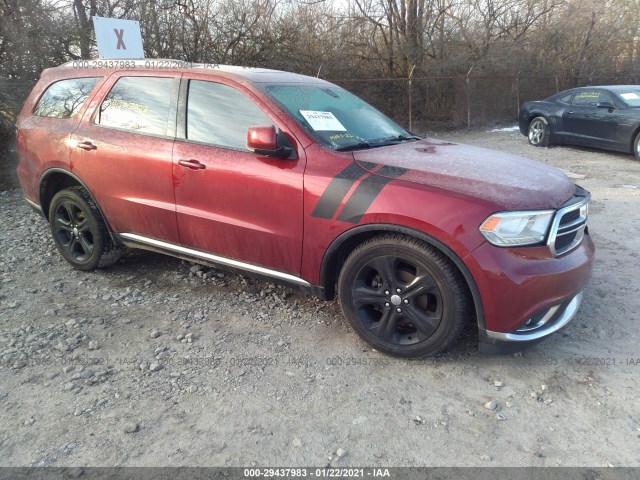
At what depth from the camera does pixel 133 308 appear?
12.1ft

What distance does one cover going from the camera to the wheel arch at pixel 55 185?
13.3 ft

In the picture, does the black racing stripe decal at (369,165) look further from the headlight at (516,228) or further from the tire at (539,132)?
the tire at (539,132)

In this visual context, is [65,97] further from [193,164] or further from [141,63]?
[193,164]

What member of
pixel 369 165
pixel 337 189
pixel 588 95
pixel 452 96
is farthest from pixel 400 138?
pixel 452 96

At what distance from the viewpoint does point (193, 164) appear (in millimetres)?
3377

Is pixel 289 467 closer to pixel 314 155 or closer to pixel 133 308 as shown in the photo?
pixel 314 155

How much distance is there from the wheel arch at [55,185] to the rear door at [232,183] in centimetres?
95

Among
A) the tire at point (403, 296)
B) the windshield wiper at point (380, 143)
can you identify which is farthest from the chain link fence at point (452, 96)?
the tire at point (403, 296)

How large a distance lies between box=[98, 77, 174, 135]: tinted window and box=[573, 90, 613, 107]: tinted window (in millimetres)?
9429

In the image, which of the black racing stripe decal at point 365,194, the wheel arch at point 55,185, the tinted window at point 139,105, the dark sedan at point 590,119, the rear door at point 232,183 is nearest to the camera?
the black racing stripe decal at point 365,194

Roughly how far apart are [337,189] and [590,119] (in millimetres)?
9300

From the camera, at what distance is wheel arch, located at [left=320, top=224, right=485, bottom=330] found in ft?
8.66

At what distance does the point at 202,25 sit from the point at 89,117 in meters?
9.50

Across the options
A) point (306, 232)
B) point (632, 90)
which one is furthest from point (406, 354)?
point (632, 90)
